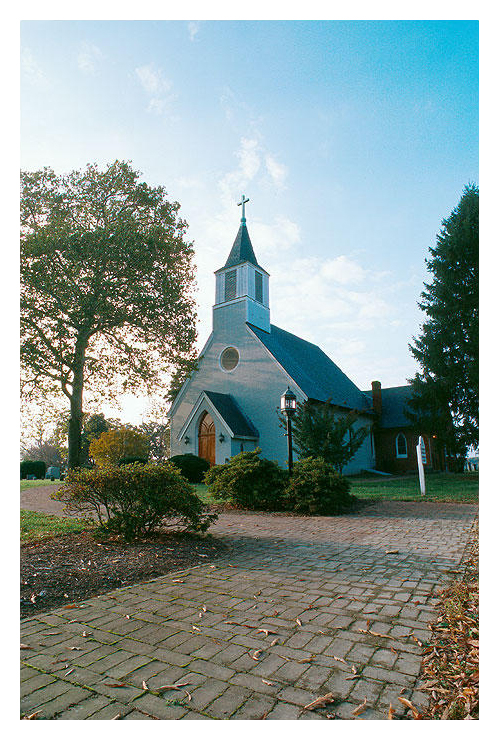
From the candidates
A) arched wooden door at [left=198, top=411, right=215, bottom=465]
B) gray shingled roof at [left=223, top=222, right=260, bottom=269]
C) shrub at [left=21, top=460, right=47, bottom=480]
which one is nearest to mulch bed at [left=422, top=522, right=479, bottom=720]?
arched wooden door at [left=198, top=411, right=215, bottom=465]

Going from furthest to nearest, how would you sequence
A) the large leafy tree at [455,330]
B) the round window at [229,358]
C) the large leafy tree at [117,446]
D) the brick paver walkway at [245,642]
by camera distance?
the round window at [229,358], the large leafy tree at [117,446], the large leafy tree at [455,330], the brick paver walkway at [245,642]

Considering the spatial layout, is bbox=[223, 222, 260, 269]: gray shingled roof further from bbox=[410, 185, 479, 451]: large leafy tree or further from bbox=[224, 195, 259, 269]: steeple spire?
bbox=[410, 185, 479, 451]: large leafy tree

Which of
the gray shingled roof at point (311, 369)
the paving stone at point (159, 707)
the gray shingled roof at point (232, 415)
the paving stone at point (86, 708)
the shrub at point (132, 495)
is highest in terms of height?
the gray shingled roof at point (311, 369)

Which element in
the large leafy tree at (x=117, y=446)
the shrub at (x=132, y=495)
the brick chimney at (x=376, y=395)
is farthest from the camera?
the brick chimney at (x=376, y=395)

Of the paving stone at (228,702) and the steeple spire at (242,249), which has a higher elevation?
the steeple spire at (242,249)

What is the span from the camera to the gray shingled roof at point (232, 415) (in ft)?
76.1

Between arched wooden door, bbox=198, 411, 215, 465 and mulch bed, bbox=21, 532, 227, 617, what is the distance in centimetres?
1719

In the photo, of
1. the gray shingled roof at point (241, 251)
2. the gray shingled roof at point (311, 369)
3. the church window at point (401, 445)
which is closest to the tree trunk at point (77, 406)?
the gray shingled roof at point (311, 369)

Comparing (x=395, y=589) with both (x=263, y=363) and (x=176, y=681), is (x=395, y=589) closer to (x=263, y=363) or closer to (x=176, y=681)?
(x=176, y=681)

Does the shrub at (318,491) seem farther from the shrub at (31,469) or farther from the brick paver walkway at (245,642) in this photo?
the shrub at (31,469)

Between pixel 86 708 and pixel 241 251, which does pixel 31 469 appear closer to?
pixel 241 251

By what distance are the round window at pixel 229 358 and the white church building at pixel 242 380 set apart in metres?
0.06
